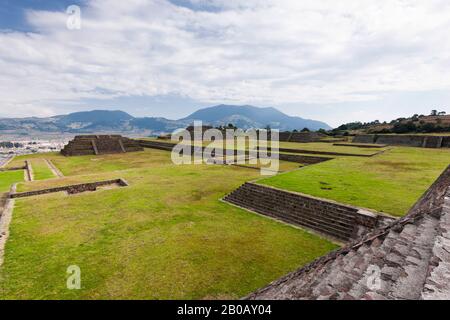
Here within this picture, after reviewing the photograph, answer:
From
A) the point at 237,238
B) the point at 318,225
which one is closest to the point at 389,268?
the point at 237,238

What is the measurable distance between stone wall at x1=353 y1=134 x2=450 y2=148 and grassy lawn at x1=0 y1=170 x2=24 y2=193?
4150cm

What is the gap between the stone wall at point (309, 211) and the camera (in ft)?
25.9

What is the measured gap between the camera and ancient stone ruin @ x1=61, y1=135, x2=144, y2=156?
32.9 metres

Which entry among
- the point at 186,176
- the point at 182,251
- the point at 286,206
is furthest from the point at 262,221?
the point at 186,176

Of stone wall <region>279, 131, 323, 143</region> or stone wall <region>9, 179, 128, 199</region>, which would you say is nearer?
stone wall <region>9, 179, 128, 199</region>

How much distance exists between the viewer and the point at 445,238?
373 centimetres

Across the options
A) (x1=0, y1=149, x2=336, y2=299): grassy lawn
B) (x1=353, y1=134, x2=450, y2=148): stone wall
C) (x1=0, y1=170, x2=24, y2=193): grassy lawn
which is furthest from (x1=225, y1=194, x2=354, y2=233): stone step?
(x1=353, y1=134, x2=450, y2=148): stone wall

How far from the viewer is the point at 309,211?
375 inches

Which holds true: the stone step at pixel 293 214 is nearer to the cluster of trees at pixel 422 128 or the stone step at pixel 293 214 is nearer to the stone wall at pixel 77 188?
the stone wall at pixel 77 188

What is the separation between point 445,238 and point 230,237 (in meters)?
5.74

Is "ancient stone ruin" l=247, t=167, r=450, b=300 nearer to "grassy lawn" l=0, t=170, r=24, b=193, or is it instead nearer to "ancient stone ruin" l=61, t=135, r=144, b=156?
"grassy lawn" l=0, t=170, r=24, b=193

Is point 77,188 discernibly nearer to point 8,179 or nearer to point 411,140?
point 8,179

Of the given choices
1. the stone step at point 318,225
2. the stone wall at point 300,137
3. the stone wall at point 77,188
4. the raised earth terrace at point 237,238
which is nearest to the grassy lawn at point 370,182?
the raised earth terrace at point 237,238

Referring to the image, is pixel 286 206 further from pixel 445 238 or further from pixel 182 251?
pixel 445 238
